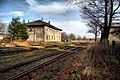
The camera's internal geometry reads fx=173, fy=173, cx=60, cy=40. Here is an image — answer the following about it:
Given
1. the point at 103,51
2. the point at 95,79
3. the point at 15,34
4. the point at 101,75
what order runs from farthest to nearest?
1. the point at 15,34
2. the point at 103,51
3. the point at 101,75
4. the point at 95,79

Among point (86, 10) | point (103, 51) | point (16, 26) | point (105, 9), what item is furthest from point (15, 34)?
point (103, 51)

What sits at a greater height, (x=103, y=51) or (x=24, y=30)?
(x=24, y=30)

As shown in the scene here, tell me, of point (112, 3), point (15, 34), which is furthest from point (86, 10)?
point (15, 34)

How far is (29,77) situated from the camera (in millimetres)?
8953

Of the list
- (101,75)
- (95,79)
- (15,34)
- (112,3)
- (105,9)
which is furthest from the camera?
(15,34)

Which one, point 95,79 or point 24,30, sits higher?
point 24,30

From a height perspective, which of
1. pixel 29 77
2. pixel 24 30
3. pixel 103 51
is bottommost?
pixel 29 77

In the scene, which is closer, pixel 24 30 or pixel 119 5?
pixel 119 5

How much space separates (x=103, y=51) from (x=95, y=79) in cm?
658

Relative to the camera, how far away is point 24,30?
45.9 m

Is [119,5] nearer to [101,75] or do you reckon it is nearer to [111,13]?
[111,13]

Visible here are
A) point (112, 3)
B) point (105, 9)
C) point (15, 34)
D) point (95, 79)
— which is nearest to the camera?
point (95, 79)

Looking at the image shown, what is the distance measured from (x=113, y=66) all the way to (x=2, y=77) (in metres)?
5.81

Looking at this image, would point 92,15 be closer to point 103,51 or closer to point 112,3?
point 112,3
